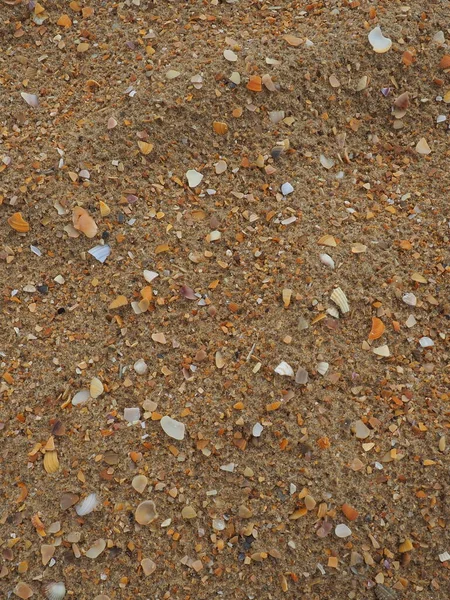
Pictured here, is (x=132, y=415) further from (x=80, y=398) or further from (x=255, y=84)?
(x=255, y=84)

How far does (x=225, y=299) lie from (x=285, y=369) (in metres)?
0.16

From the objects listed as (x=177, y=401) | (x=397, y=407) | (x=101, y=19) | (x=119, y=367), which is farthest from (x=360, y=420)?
(x=101, y=19)

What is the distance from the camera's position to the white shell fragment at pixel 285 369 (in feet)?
3.43

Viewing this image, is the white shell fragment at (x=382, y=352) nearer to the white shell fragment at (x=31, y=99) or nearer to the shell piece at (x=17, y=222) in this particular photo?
the shell piece at (x=17, y=222)

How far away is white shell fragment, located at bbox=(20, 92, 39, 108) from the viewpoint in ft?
4.06

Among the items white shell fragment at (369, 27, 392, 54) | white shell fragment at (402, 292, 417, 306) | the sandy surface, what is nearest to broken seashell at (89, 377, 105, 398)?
the sandy surface

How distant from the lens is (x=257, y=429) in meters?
1.03

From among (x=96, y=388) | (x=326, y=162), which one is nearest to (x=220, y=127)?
(x=326, y=162)

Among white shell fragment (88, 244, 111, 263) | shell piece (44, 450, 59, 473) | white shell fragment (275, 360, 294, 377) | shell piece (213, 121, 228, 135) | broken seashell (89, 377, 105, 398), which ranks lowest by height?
shell piece (44, 450, 59, 473)

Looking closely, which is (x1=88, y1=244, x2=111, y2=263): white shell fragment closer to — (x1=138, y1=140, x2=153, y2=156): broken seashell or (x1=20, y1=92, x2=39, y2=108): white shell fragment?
(x1=138, y1=140, x2=153, y2=156): broken seashell

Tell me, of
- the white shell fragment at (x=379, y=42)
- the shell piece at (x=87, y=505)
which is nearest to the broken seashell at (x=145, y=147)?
the white shell fragment at (x=379, y=42)

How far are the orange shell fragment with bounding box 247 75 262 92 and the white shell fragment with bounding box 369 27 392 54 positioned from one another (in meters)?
0.25

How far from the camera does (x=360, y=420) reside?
105 centimetres

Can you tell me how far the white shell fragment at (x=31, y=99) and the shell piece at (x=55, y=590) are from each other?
0.88 meters
